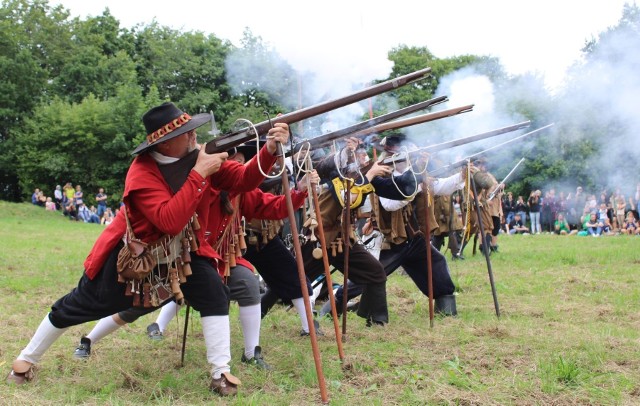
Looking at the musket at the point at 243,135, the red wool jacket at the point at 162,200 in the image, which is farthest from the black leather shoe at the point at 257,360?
the musket at the point at 243,135

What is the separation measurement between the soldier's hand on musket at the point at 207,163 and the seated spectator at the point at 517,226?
19.5 metres

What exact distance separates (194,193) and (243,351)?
210 centimetres

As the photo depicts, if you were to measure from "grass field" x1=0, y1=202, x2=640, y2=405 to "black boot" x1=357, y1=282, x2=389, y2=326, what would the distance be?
15 centimetres

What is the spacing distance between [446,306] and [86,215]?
24.8 metres

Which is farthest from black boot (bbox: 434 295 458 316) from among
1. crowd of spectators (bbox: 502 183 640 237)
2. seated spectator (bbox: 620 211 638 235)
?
seated spectator (bbox: 620 211 638 235)

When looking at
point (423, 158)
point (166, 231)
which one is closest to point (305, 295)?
point (166, 231)

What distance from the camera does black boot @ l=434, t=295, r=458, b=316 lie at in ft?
24.7

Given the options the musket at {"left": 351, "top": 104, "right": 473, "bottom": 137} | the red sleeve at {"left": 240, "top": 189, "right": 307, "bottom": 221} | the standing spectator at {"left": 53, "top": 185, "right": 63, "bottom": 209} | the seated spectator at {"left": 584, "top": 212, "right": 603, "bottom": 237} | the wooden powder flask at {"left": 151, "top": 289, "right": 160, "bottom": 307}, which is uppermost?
the standing spectator at {"left": 53, "top": 185, "right": 63, "bottom": 209}

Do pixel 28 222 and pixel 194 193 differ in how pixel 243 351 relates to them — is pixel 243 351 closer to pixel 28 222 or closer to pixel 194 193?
pixel 194 193

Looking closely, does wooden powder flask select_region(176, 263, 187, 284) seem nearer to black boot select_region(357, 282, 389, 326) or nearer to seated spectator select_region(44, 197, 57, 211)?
black boot select_region(357, 282, 389, 326)

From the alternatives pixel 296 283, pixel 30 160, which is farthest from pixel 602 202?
pixel 30 160

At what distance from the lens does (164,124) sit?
4762mm

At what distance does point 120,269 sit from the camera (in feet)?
15.4

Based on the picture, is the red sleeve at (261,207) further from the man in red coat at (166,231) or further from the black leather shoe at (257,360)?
the black leather shoe at (257,360)
